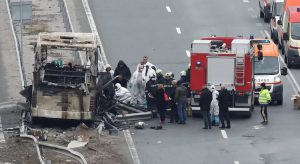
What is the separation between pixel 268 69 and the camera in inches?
1786

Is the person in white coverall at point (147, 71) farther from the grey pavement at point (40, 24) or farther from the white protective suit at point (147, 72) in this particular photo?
the grey pavement at point (40, 24)

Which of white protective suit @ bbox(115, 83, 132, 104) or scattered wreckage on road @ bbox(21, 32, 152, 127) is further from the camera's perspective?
white protective suit @ bbox(115, 83, 132, 104)

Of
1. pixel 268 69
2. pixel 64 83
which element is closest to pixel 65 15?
pixel 268 69

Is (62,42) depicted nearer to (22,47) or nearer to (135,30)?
(22,47)

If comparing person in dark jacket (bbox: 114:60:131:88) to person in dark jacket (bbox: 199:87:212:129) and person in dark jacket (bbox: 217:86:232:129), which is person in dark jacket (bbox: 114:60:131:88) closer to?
person in dark jacket (bbox: 199:87:212:129)

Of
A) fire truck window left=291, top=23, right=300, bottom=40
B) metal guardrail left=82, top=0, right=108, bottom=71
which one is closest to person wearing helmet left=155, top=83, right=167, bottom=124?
metal guardrail left=82, top=0, right=108, bottom=71

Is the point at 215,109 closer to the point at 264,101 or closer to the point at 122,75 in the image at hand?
the point at 264,101

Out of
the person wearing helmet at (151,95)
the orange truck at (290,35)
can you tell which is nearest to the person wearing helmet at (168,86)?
the person wearing helmet at (151,95)

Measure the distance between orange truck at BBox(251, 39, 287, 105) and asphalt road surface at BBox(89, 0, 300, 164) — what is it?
56 cm

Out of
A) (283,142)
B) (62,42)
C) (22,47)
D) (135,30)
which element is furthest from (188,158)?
(135,30)

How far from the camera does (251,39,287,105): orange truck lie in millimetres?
44312

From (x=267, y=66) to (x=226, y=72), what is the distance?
12.5ft

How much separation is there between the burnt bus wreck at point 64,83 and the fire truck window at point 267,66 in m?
7.06

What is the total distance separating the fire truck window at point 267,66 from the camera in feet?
148
